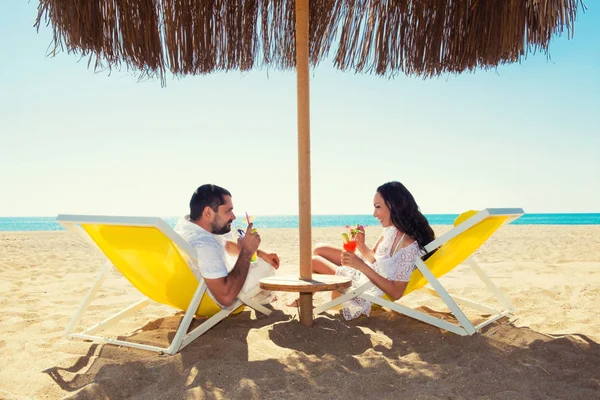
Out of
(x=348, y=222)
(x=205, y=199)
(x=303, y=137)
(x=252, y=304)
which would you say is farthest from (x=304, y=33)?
(x=348, y=222)

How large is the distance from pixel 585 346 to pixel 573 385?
0.62 metres

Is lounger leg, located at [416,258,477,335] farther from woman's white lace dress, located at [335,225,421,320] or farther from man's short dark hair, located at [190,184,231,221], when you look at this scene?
man's short dark hair, located at [190,184,231,221]

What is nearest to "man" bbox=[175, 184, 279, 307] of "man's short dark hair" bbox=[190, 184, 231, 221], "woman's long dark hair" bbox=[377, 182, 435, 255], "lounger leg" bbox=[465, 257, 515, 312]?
"man's short dark hair" bbox=[190, 184, 231, 221]

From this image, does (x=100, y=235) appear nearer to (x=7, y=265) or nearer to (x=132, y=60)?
(x=132, y=60)

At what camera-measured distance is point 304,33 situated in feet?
9.46

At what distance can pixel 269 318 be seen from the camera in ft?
10.8

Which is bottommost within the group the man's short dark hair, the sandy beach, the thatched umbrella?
the sandy beach

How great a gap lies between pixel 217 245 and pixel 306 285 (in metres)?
0.55

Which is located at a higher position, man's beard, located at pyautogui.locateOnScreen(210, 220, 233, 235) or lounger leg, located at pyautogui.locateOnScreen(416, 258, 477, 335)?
man's beard, located at pyautogui.locateOnScreen(210, 220, 233, 235)

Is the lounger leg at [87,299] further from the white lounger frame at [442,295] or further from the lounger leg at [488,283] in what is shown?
the lounger leg at [488,283]

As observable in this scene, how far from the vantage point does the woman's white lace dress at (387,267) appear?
2.87m

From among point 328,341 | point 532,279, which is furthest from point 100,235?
point 532,279

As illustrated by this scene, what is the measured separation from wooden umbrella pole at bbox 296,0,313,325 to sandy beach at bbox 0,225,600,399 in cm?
49

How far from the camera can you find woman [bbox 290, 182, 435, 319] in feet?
9.42
